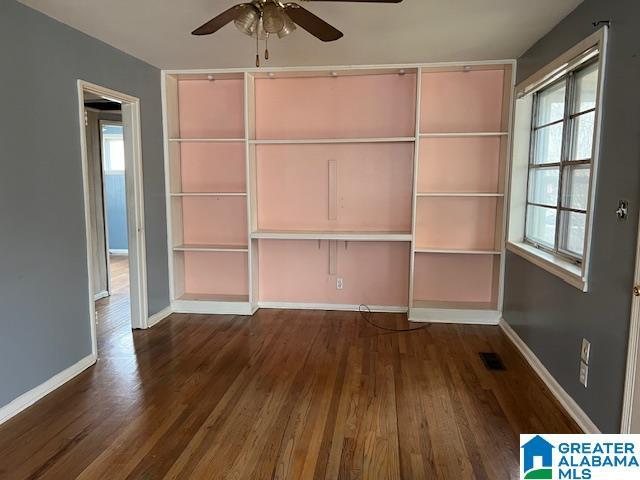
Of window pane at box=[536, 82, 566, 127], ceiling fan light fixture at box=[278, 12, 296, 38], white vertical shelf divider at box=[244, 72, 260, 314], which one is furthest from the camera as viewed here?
white vertical shelf divider at box=[244, 72, 260, 314]


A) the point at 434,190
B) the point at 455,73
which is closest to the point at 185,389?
the point at 434,190

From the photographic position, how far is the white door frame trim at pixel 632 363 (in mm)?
1920

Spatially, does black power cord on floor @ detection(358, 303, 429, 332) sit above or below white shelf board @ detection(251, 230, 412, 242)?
below

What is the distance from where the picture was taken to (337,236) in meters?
4.20

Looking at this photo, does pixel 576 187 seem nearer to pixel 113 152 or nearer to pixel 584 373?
pixel 584 373

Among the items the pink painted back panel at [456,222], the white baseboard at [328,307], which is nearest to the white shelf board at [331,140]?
the pink painted back panel at [456,222]

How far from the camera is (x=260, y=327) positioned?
4.13 metres

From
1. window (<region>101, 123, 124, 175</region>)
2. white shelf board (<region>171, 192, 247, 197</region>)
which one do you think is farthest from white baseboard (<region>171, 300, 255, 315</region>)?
window (<region>101, 123, 124, 175</region>)

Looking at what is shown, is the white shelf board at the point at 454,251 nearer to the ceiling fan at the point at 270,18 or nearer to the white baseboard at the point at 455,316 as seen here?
the white baseboard at the point at 455,316

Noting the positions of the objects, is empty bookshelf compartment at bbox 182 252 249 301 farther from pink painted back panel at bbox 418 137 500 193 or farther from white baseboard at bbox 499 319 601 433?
white baseboard at bbox 499 319 601 433

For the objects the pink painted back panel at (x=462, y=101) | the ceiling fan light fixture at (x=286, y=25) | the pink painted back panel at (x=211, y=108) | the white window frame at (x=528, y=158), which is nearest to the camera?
the ceiling fan light fixture at (x=286, y=25)

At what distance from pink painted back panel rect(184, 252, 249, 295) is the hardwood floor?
38.1 inches

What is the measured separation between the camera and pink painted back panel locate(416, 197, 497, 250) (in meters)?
4.33

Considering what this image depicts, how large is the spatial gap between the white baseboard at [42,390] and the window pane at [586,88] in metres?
3.87
